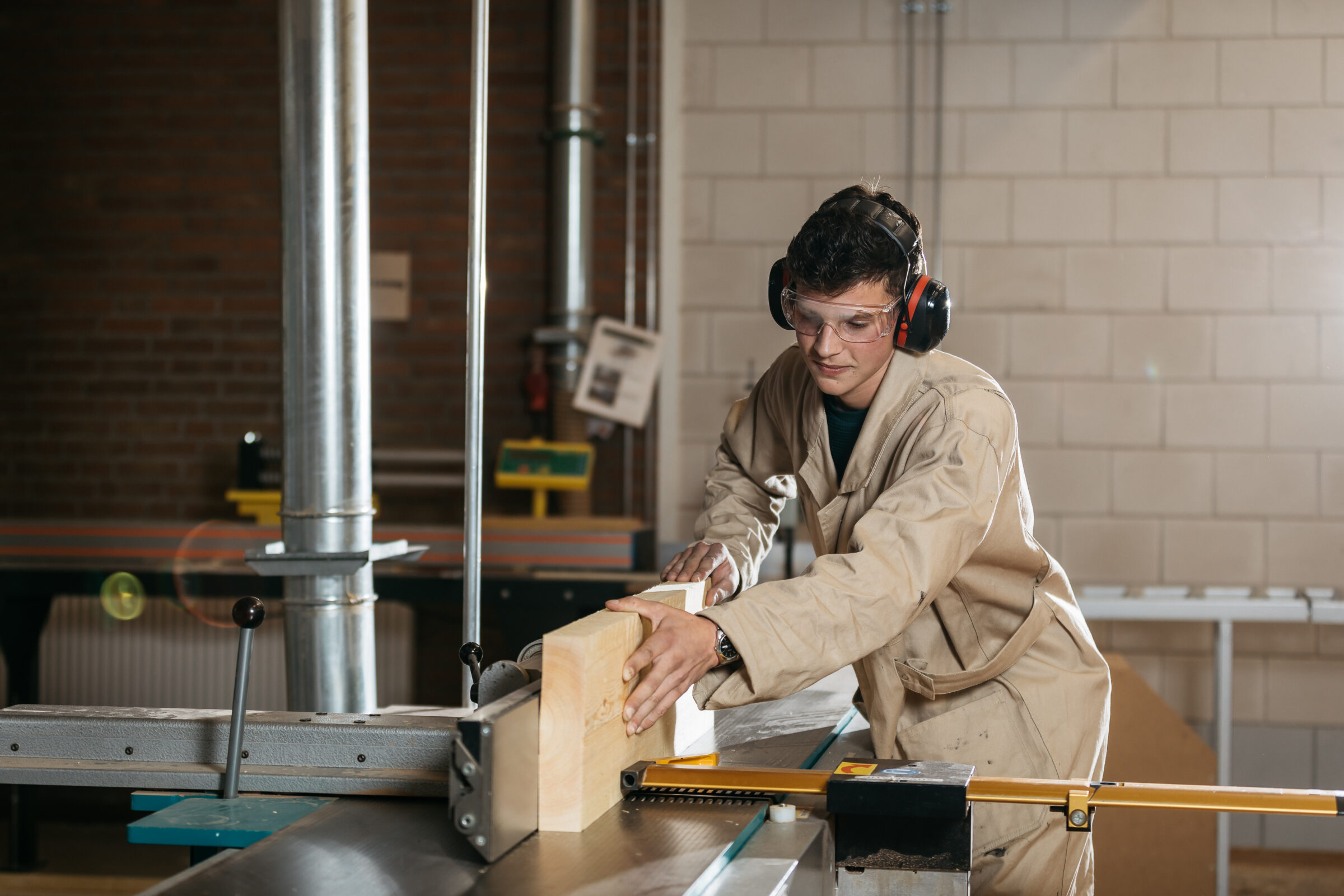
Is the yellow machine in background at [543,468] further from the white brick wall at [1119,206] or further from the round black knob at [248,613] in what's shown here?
the round black knob at [248,613]

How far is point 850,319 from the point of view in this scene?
1.46 m

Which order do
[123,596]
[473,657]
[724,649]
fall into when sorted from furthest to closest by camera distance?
[123,596] < [473,657] < [724,649]

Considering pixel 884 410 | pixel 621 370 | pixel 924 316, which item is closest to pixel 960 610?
pixel 884 410

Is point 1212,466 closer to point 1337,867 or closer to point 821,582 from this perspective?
point 1337,867

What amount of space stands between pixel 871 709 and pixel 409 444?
2.77m

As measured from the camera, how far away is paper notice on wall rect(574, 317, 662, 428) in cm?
382

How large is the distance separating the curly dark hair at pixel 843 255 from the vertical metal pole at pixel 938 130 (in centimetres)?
236

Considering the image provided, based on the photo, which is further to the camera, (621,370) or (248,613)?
(621,370)

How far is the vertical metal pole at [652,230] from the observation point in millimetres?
A: 3875

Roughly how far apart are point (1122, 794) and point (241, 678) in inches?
34.1

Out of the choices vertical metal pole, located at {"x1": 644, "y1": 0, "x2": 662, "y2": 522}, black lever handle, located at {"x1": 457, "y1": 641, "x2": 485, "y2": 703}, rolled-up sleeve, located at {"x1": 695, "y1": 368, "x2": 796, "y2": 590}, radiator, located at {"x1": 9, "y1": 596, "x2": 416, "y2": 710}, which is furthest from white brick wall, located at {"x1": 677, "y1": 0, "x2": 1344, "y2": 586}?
black lever handle, located at {"x1": 457, "y1": 641, "x2": 485, "y2": 703}

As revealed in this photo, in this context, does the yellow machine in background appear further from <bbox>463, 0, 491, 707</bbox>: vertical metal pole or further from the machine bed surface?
the machine bed surface

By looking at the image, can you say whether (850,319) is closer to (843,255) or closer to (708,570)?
(843,255)

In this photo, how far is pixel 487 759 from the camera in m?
1.00
